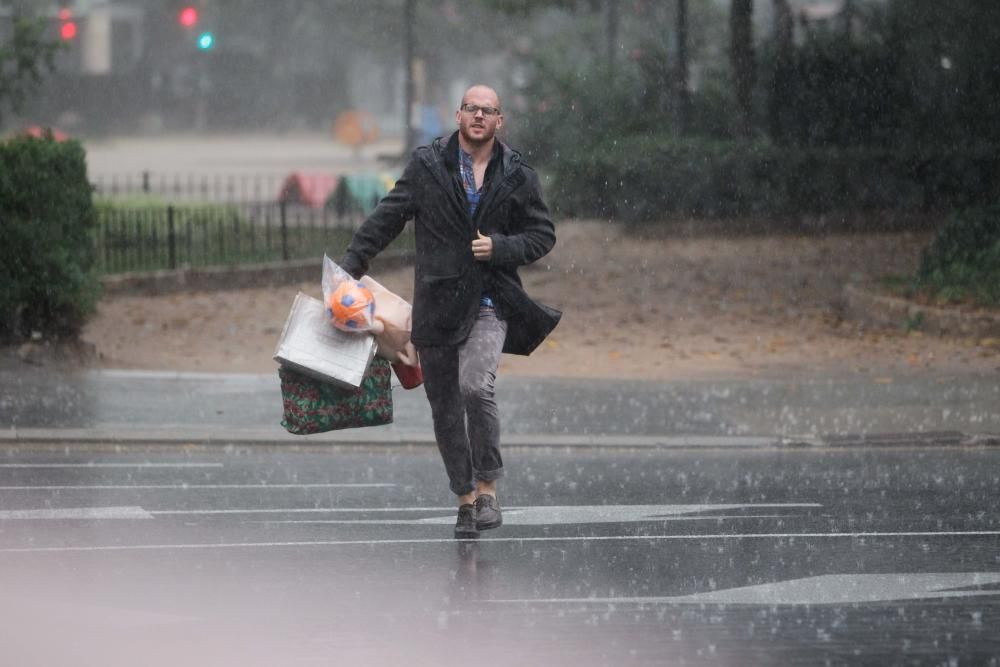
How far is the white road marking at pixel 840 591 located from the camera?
277 inches

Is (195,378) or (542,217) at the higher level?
(542,217)

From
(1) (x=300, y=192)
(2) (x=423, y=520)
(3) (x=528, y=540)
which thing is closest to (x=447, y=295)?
(3) (x=528, y=540)

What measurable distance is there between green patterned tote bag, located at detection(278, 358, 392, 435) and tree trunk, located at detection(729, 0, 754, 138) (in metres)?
22.9

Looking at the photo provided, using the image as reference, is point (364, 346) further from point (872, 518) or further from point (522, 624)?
point (872, 518)

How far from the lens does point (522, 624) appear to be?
6590 millimetres

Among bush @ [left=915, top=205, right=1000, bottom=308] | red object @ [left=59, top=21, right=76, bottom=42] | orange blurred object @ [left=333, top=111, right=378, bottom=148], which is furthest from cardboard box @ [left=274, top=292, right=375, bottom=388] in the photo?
orange blurred object @ [left=333, top=111, right=378, bottom=148]

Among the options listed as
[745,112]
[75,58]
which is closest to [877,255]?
[745,112]

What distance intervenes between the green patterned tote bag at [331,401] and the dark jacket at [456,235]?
0.43m

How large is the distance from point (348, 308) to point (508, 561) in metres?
1.26

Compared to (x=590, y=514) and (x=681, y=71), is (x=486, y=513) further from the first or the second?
(x=681, y=71)

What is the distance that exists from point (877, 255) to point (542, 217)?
17729 mm

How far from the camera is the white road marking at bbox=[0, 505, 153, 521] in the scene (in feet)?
28.9

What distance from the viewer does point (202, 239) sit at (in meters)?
25.0

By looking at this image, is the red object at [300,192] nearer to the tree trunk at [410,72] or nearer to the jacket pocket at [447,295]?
the tree trunk at [410,72]
